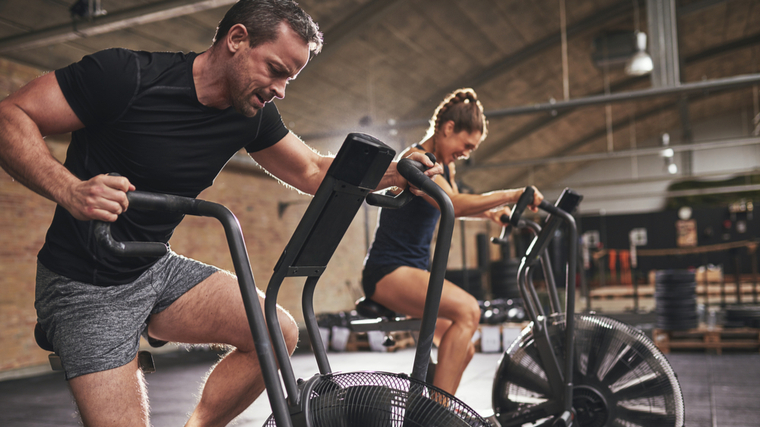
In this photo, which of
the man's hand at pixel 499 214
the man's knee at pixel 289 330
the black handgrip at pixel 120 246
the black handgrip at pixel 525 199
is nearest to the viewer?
the black handgrip at pixel 120 246

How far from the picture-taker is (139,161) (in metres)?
1.38

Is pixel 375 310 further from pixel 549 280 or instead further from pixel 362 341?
pixel 362 341

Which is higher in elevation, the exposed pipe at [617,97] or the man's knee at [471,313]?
the exposed pipe at [617,97]

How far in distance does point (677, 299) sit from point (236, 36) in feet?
19.8

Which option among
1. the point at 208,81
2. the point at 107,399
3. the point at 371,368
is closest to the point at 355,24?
the point at 371,368

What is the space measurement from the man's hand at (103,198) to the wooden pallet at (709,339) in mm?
6328

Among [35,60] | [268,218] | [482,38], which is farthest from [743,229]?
[35,60]

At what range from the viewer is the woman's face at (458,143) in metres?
2.45

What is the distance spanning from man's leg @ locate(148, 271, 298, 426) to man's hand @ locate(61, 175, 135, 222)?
53 centimetres

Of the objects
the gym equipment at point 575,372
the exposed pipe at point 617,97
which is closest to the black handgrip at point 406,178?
the gym equipment at point 575,372

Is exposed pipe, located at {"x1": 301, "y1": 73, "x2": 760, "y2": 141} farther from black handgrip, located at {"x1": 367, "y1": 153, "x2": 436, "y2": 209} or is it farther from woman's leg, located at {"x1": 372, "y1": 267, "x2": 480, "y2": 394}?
black handgrip, located at {"x1": 367, "y1": 153, "x2": 436, "y2": 209}

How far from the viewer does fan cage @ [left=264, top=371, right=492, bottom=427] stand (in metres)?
1.17

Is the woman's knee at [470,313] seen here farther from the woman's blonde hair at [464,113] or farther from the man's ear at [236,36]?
the man's ear at [236,36]

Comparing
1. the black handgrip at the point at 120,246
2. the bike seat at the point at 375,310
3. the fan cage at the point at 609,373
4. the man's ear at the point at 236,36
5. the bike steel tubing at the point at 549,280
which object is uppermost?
the man's ear at the point at 236,36
